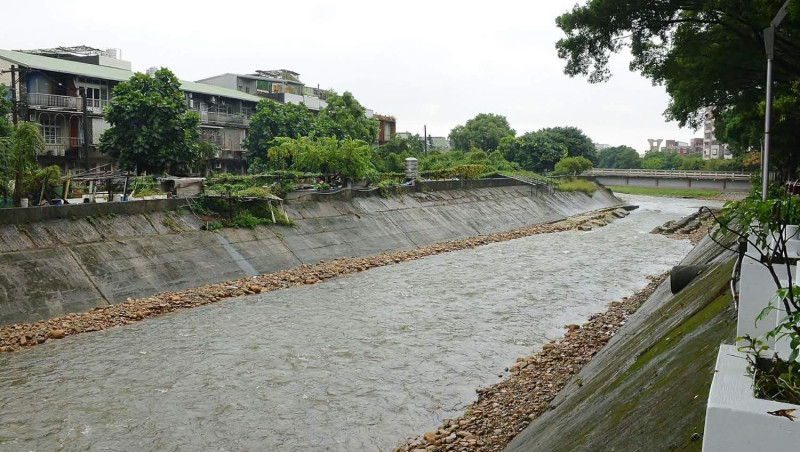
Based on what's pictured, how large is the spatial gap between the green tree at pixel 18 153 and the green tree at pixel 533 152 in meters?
72.5

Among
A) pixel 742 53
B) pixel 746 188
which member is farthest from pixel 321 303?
pixel 746 188

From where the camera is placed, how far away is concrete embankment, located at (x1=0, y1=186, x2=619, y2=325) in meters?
19.2

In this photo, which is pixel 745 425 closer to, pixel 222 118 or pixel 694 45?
pixel 694 45

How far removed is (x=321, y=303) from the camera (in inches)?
812

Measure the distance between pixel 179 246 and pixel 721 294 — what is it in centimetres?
2018

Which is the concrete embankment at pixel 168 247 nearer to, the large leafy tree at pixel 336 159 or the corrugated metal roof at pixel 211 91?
the large leafy tree at pixel 336 159

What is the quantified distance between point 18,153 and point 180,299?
26.7 feet

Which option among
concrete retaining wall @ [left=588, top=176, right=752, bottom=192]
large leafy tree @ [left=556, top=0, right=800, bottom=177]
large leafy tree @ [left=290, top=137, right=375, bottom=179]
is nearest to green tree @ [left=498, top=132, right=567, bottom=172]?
concrete retaining wall @ [left=588, top=176, right=752, bottom=192]

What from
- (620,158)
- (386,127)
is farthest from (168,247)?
(620,158)

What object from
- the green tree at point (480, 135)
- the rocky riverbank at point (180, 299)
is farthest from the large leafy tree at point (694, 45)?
the green tree at point (480, 135)

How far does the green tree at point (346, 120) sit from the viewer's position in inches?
2388

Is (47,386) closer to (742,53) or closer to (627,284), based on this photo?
(627,284)

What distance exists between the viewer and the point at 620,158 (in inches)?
4961

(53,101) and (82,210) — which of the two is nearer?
(82,210)
